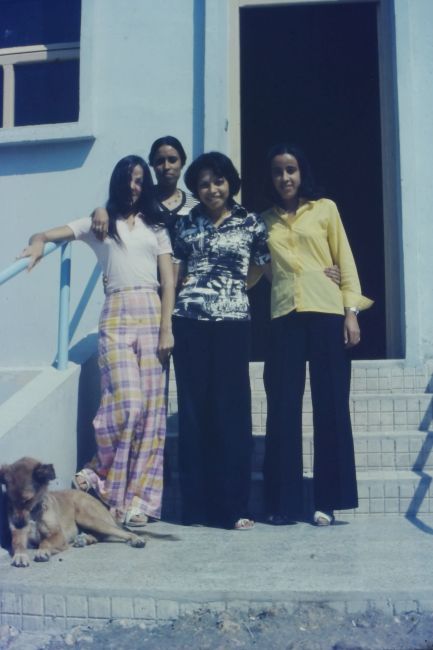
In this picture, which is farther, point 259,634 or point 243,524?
point 243,524

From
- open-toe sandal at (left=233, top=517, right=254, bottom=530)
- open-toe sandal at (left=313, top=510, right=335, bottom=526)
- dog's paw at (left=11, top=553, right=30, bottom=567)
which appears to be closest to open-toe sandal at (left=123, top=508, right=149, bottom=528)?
open-toe sandal at (left=233, top=517, right=254, bottom=530)

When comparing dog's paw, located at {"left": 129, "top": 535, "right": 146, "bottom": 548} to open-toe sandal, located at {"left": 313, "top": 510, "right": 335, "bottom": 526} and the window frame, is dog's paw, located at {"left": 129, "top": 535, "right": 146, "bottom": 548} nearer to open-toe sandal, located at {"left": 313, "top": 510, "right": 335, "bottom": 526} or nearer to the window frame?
open-toe sandal, located at {"left": 313, "top": 510, "right": 335, "bottom": 526}

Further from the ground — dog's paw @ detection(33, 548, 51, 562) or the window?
the window

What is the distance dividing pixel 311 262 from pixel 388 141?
1822 millimetres

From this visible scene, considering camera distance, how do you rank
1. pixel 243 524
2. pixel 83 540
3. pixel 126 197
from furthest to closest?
pixel 126 197 < pixel 243 524 < pixel 83 540

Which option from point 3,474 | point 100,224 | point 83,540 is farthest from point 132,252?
point 83,540

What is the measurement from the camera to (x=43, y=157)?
5.21 meters

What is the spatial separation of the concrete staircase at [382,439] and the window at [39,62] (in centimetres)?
230

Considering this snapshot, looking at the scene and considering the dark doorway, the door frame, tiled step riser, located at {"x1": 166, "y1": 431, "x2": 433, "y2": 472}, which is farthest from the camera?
the dark doorway

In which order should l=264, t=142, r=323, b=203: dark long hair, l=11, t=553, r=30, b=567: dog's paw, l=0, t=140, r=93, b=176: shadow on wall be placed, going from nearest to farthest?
l=11, t=553, r=30, b=567: dog's paw < l=264, t=142, r=323, b=203: dark long hair < l=0, t=140, r=93, b=176: shadow on wall

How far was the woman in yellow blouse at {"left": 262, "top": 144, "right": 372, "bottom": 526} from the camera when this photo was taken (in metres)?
3.54

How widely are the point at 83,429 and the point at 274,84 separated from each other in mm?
4369

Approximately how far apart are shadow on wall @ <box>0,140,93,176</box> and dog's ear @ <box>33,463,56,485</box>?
262 cm

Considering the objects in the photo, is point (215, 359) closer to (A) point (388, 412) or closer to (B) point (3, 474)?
(B) point (3, 474)
